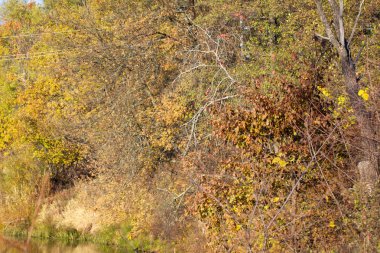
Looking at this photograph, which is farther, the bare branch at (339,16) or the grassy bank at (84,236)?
the grassy bank at (84,236)

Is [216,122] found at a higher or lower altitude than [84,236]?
higher

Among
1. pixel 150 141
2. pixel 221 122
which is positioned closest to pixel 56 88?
pixel 150 141

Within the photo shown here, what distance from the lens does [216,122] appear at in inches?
415

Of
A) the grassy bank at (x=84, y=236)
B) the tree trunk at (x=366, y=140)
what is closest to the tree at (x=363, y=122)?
the tree trunk at (x=366, y=140)

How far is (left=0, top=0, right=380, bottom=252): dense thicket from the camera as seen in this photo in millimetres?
9203

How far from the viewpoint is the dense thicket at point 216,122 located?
920cm

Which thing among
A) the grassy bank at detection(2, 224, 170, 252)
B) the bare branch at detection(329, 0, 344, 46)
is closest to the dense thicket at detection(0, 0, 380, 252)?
the bare branch at detection(329, 0, 344, 46)

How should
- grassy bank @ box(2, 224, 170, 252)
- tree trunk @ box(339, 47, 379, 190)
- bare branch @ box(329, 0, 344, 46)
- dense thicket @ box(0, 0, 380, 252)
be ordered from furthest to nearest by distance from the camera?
1. grassy bank @ box(2, 224, 170, 252)
2. bare branch @ box(329, 0, 344, 46)
3. dense thicket @ box(0, 0, 380, 252)
4. tree trunk @ box(339, 47, 379, 190)

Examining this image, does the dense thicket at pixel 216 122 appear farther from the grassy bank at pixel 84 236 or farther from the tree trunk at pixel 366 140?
the grassy bank at pixel 84 236

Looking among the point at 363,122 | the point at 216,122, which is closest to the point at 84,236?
the point at 216,122

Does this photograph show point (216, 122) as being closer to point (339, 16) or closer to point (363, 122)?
point (363, 122)

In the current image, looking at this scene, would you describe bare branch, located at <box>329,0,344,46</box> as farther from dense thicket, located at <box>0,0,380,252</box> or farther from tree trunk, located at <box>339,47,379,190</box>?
tree trunk, located at <box>339,47,379,190</box>

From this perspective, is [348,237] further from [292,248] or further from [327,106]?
[327,106]

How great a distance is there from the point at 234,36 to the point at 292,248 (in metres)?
9.13
